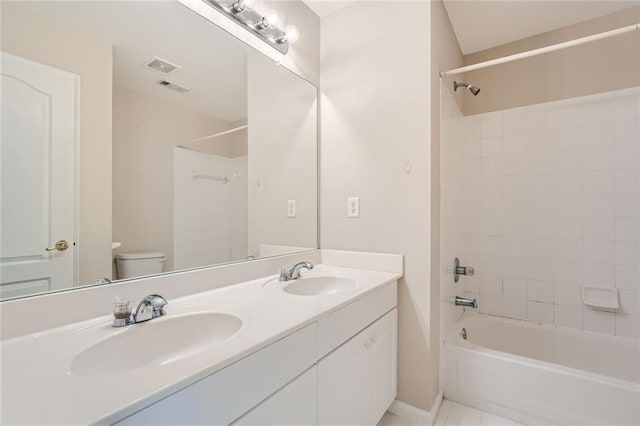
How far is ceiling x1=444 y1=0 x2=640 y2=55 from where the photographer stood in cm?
Result: 176

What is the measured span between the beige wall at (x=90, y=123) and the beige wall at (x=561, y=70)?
247 centimetres

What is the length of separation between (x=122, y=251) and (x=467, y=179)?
2258mm

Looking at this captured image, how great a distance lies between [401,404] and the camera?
5.07 feet

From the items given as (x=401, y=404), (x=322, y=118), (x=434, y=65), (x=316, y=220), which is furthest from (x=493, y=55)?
(x=401, y=404)

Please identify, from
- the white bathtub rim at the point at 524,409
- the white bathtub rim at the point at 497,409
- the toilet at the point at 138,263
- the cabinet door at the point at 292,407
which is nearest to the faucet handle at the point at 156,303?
the toilet at the point at 138,263

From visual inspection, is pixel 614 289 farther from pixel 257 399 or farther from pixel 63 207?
pixel 63 207

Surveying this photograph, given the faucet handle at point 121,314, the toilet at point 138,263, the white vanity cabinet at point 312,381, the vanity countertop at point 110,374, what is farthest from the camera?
the toilet at point 138,263

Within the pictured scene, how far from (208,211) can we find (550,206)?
2.31 metres

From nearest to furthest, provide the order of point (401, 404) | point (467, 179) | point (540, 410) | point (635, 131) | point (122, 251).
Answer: point (122, 251) < point (540, 410) < point (401, 404) < point (635, 131) < point (467, 179)

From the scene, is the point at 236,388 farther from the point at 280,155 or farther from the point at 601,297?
the point at 601,297

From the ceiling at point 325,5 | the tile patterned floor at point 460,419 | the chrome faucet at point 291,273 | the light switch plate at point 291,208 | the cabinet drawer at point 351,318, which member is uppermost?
the ceiling at point 325,5

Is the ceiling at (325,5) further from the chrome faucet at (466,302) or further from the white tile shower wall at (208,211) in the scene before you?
the chrome faucet at (466,302)

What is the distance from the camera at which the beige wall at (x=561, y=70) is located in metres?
1.81

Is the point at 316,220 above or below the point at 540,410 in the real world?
above
